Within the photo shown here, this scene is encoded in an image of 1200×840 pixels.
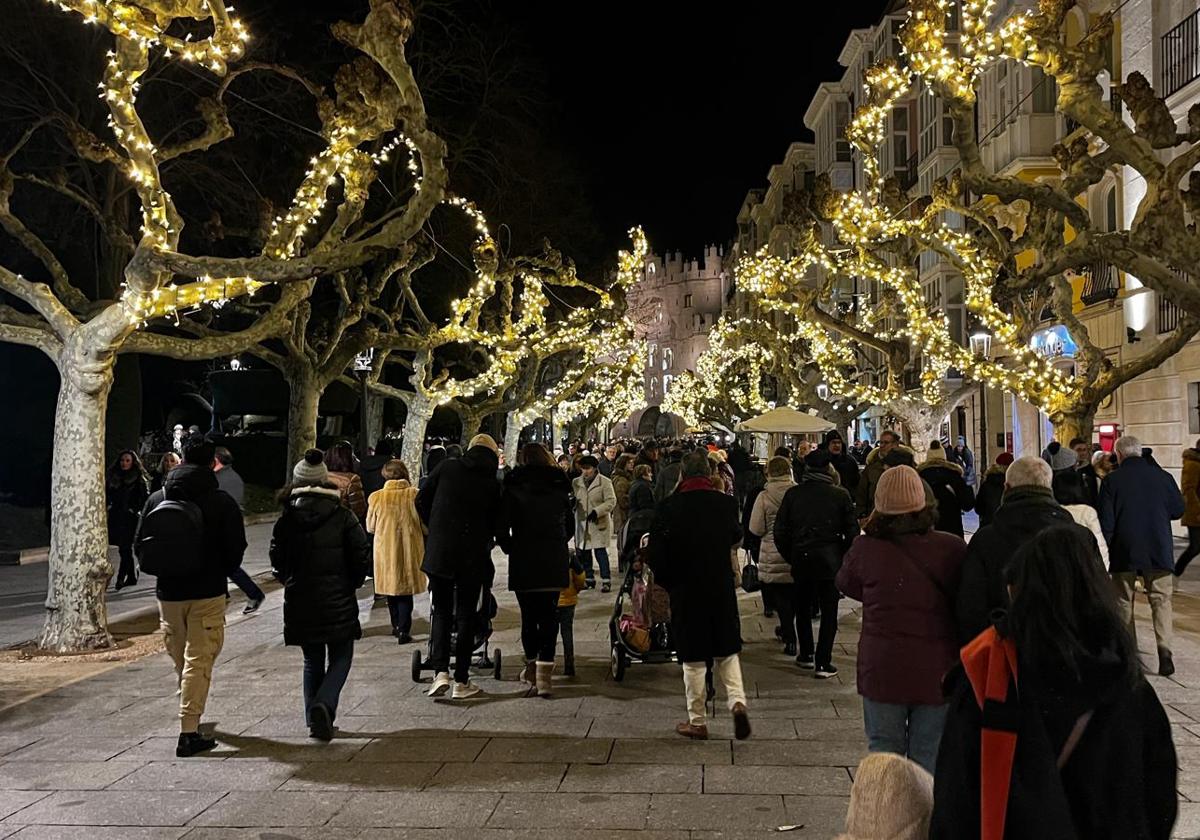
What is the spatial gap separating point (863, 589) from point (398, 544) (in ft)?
19.3

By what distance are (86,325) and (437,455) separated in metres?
5.35

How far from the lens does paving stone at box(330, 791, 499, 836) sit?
5230mm

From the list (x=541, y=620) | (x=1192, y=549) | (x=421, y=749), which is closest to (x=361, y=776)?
(x=421, y=749)

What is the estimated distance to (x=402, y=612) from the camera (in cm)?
1012

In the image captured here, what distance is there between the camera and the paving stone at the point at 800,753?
6137 mm

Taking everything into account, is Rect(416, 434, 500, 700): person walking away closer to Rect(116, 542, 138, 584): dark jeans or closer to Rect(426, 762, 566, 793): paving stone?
Rect(426, 762, 566, 793): paving stone

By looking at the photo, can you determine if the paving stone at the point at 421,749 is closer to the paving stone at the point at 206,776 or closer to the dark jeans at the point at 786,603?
the paving stone at the point at 206,776

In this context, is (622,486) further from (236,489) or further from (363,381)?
(363,381)

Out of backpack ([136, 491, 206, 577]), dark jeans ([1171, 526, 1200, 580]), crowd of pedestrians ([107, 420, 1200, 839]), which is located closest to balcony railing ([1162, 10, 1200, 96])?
dark jeans ([1171, 526, 1200, 580])

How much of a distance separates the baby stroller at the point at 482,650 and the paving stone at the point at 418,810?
261cm

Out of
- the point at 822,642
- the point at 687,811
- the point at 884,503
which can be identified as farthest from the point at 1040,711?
the point at 822,642

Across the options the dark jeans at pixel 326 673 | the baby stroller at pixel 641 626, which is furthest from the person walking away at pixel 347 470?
the dark jeans at pixel 326 673

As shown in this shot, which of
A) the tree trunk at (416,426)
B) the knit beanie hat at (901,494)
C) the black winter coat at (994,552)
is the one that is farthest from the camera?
the tree trunk at (416,426)

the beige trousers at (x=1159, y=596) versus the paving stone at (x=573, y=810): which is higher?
the beige trousers at (x=1159, y=596)
